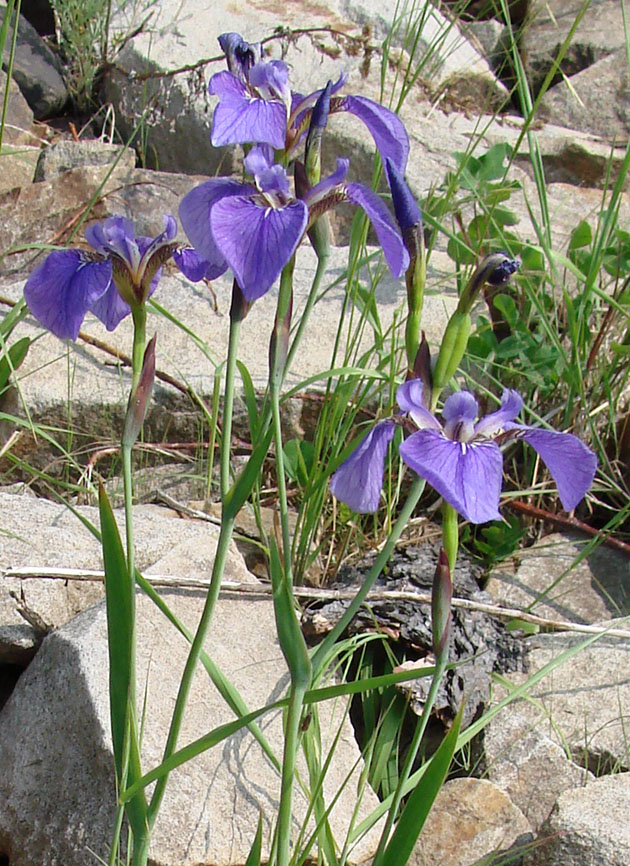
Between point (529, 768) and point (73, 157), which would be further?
point (73, 157)

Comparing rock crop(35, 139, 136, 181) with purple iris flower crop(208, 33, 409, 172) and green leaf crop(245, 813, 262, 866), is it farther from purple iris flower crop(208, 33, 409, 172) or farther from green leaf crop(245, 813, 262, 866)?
green leaf crop(245, 813, 262, 866)

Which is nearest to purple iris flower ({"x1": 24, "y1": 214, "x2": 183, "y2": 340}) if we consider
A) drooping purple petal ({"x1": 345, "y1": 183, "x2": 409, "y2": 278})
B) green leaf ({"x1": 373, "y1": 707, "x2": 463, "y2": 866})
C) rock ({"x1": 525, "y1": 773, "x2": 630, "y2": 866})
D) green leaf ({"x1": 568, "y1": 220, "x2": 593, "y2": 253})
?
drooping purple petal ({"x1": 345, "y1": 183, "x2": 409, "y2": 278})

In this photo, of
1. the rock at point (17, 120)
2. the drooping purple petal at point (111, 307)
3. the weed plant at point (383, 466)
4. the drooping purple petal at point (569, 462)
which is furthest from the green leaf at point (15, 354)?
the rock at point (17, 120)

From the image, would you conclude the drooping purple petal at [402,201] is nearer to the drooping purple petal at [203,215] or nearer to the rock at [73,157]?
the drooping purple petal at [203,215]

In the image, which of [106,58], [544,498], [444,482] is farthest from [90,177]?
[444,482]

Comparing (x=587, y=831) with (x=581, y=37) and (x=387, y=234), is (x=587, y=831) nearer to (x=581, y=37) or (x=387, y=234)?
(x=387, y=234)

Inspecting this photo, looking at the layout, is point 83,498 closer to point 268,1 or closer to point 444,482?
point 444,482

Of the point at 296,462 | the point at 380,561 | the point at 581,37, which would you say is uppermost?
the point at 581,37

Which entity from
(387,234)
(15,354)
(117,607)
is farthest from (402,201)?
(15,354)
